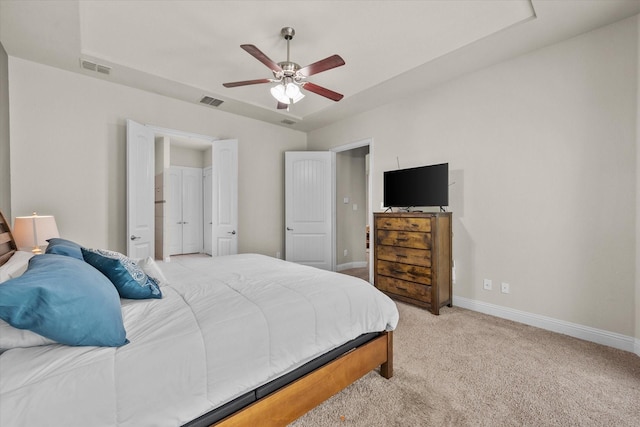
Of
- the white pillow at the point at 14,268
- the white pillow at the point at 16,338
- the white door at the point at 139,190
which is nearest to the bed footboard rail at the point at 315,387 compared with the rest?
the white pillow at the point at 16,338

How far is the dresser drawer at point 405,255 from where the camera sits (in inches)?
122

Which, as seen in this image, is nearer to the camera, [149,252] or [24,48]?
[24,48]

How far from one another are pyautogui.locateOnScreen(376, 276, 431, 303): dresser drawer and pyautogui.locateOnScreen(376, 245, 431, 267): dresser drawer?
0.25 m

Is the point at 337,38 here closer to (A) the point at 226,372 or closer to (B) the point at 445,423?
(A) the point at 226,372

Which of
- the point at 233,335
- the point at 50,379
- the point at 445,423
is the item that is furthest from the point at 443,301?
the point at 50,379

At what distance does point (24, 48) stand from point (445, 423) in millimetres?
4547

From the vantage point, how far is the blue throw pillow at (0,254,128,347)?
0.86 m

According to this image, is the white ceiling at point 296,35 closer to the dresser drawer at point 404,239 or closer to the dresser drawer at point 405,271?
the dresser drawer at point 404,239

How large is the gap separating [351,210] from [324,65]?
3.52 metres

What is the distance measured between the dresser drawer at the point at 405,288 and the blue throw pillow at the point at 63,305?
9.24 ft

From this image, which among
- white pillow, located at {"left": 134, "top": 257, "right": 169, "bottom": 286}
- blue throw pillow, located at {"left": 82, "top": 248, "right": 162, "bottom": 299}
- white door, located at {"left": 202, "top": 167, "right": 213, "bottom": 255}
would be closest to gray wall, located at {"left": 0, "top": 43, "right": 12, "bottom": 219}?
white pillow, located at {"left": 134, "top": 257, "right": 169, "bottom": 286}

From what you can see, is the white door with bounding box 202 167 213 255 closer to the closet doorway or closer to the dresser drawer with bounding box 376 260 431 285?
the closet doorway

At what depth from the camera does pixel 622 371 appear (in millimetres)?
1951

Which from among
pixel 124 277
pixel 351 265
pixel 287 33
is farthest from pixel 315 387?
pixel 351 265
